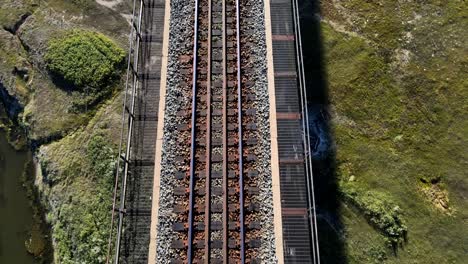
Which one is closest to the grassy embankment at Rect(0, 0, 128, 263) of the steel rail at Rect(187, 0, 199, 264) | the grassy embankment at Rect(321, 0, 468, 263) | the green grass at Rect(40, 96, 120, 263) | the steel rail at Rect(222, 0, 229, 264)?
the green grass at Rect(40, 96, 120, 263)

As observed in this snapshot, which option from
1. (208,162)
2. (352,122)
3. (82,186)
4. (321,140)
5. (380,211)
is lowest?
(380,211)

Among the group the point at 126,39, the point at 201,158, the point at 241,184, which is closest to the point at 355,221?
the point at 241,184

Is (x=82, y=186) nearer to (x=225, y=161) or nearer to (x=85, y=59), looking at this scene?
(x=85, y=59)

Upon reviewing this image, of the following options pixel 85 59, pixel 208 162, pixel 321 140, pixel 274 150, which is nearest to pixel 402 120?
pixel 321 140

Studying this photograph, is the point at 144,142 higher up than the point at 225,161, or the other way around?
the point at 144,142

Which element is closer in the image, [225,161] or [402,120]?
[225,161]

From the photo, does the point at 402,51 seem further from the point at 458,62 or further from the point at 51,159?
the point at 51,159

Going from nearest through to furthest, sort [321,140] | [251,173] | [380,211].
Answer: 1. [251,173]
2. [380,211]
3. [321,140]
